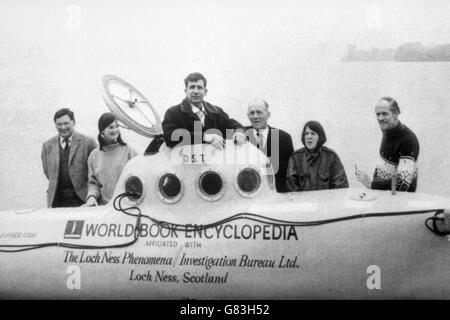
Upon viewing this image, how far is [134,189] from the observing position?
311 centimetres

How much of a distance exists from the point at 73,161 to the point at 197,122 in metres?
0.86

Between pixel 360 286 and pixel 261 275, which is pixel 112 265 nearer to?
pixel 261 275

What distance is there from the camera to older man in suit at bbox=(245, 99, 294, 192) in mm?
3137

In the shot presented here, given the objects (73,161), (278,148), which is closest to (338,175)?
(278,148)

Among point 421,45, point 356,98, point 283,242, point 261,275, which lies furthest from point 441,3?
point 261,275

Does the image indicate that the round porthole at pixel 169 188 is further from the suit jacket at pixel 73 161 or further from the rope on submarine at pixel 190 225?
the suit jacket at pixel 73 161

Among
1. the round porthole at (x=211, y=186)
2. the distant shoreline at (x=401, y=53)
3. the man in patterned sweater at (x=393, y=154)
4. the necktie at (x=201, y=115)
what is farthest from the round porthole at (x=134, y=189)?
the distant shoreline at (x=401, y=53)

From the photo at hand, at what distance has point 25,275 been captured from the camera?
3.12m

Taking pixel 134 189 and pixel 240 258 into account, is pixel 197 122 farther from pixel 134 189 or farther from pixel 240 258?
pixel 240 258

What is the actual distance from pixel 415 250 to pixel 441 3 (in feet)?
5.00

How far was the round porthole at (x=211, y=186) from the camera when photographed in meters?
3.02
